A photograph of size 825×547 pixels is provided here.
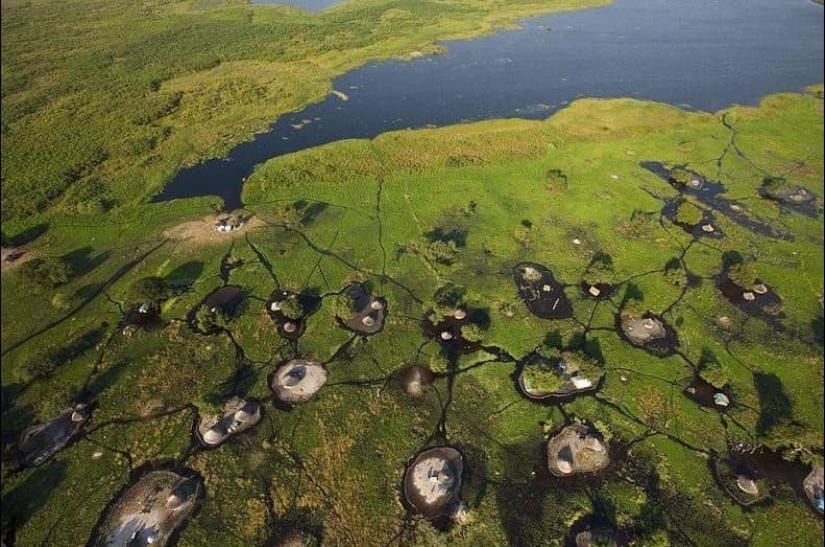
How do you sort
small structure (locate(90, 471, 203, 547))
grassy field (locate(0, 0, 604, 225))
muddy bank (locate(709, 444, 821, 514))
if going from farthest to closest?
grassy field (locate(0, 0, 604, 225)) < muddy bank (locate(709, 444, 821, 514)) < small structure (locate(90, 471, 203, 547))

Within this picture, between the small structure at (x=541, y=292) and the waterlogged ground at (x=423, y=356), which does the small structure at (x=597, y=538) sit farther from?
the small structure at (x=541, y=292)

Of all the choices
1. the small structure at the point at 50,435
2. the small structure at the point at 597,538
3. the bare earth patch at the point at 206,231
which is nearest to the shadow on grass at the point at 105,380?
the small structure at the point at 50,435

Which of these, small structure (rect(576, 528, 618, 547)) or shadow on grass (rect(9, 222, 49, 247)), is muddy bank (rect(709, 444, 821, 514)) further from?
shadow on grass (rect(9, 222, 49, 247))

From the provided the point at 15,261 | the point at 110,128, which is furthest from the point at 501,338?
the point at 110,128

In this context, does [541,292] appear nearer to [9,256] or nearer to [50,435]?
[50,435]

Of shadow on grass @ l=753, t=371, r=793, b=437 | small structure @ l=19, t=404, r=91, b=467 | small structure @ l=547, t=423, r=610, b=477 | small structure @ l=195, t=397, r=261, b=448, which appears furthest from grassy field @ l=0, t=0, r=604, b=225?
shadow on grass @ l=753, t=371, r=793, b=437

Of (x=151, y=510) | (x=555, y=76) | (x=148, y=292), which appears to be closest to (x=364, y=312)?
(x=148, y=292)

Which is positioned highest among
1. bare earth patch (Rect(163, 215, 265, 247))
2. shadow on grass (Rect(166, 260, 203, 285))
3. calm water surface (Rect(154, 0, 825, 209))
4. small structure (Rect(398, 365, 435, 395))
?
calm water surface (Rect(154, 0, 825, 209))

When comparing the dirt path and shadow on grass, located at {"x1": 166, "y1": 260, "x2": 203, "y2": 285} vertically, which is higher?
the dirt path
